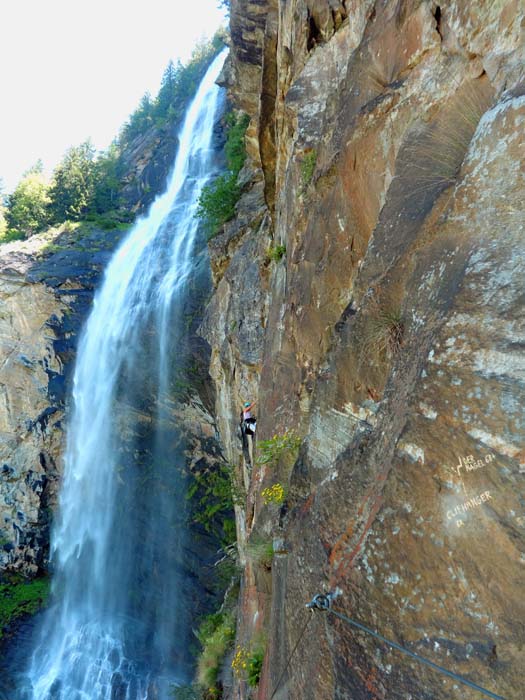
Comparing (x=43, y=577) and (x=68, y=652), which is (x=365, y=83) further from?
(x=43, y=577)

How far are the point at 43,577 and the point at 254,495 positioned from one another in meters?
16.4

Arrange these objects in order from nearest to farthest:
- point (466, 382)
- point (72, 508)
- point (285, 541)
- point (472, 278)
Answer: point (466, 382) < point (472, 278) < point (285, 541) < point (72, 508)

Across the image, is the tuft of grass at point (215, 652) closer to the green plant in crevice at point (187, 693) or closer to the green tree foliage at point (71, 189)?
the green plant in crevice at point (187, 693)

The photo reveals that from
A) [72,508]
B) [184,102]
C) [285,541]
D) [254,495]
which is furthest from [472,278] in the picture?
[184,102]

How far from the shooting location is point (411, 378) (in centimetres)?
308

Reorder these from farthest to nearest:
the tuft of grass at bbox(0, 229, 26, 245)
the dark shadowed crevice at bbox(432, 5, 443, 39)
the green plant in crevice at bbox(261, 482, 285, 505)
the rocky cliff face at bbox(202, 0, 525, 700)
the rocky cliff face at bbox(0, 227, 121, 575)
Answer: the tuft of grass at bbox(0, 229, 26, 245), the rocky cliff face at bbox(0, 227, 121, 575), the green plant in crevice at bbox(261, 482, 285, 505), the dark shadowed crevice at bbox(432, 5, 443, 39), the rocky cliff face at bbox(202, 0, 525, 700)

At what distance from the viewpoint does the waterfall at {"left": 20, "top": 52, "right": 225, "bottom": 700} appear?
47.8 feet

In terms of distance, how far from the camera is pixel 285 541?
4266mm

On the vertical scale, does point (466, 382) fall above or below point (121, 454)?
above

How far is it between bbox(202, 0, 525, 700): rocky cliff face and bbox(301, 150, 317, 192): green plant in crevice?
0.37m

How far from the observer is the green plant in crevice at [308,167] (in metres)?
7.06

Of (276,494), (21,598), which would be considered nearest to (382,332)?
(276,494)

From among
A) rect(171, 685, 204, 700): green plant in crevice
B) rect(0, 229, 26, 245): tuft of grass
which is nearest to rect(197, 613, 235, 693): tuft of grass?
rect(171, 685, 204, 700): green plant in crevice

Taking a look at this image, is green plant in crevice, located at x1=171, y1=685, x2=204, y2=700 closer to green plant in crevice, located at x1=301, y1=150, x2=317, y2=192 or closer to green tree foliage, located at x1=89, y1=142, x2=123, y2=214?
green plant in crevice, located at x1=301, y1=150, x2=317, y2=192
